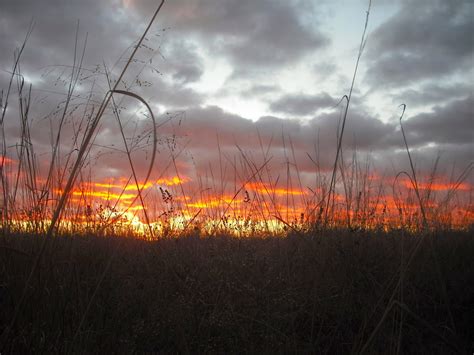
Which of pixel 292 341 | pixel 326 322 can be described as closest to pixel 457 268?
pixel 326 322

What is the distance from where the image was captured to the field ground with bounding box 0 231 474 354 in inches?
73.8

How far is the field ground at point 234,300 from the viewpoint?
1.87 m

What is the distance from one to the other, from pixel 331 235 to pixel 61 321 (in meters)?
2.50

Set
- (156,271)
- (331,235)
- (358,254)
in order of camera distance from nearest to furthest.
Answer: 1. (156,271)
2. (358,254)
3. (331,235)

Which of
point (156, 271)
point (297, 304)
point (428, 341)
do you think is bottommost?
point (428, 341)

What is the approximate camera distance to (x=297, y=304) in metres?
2.33

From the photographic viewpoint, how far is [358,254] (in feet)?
10.1

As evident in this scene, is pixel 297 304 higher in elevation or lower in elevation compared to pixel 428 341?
higher

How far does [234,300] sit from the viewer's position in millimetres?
2393

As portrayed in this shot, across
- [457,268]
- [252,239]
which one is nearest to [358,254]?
[457,268]

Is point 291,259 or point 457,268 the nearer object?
point 291,259

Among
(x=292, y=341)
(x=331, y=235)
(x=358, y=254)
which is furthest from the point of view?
(x=331, y=235)

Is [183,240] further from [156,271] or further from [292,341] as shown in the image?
[292,341]

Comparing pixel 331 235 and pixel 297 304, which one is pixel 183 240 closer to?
pixel 331 235
